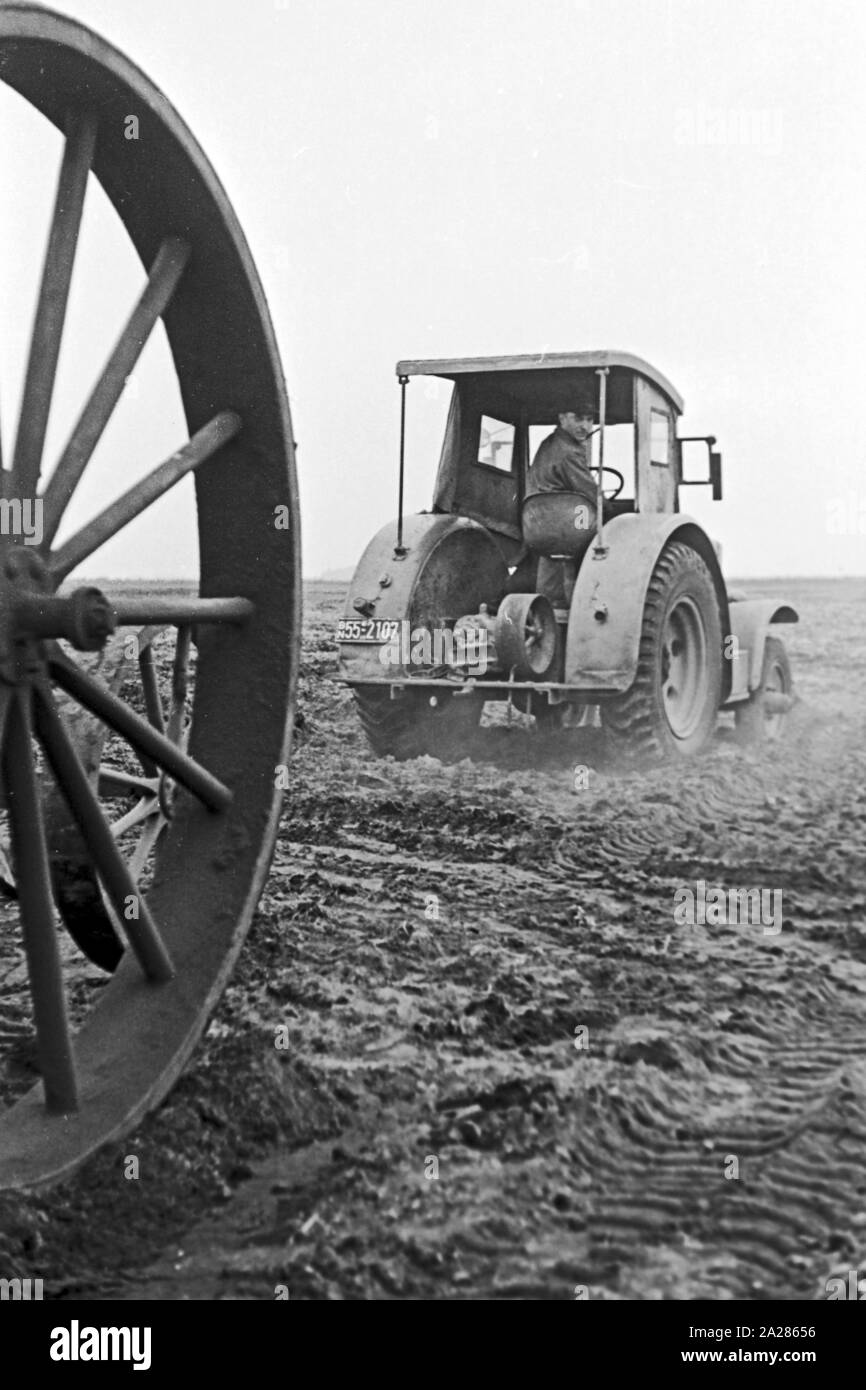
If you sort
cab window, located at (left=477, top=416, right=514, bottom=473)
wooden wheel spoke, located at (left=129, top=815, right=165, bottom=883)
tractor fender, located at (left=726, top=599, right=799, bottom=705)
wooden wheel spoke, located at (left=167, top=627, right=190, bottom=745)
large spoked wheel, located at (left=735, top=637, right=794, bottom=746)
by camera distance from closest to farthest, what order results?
1. wooden wheel spoke, located at (left=167, top=627, right=190, bottom=745)
2. wooden wheel spoke, located at (left=129, top=815, right=165, bottom=883)
3. cab window, located at (left=477, top=416, right=514, bottom=473)
4. tractor fender, located at (left=726, top=599, right=799, bottom=705)
5. large spoked wheel, located at (left=735, top=637, right=794, bottom=746)

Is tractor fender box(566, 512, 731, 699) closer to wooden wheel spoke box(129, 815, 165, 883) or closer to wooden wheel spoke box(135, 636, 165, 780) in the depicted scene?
wooden wheel spoke box(135, 636, 165, 780)

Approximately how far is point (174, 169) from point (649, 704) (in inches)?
185

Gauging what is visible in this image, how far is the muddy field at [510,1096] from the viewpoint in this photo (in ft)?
9.34

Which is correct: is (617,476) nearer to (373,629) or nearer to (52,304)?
(373,629)

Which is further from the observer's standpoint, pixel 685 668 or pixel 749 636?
pixel 749 636

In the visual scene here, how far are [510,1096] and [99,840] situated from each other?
41.9 inches

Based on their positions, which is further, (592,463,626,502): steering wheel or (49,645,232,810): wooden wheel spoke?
(592,463,626,502): steering wheel

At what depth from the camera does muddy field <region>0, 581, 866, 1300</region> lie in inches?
112

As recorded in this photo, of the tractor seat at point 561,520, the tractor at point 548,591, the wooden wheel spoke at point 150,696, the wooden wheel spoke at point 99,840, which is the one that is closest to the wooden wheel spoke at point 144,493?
the wooden wheel spoke at point 99,840

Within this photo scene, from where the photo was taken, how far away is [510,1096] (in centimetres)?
349

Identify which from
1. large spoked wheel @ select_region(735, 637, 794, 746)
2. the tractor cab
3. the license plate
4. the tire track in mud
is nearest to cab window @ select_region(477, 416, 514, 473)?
the tractor cab

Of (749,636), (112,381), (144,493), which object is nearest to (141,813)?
(144,493)

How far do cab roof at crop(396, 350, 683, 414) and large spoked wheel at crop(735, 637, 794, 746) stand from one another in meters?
1.88

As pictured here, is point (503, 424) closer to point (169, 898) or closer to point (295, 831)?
point (295, 831)
